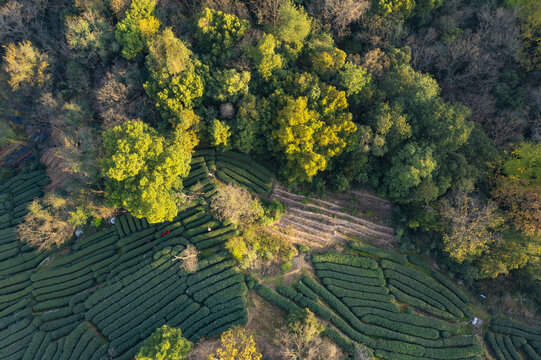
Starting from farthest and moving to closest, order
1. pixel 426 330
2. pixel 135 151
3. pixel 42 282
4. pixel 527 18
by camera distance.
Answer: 1. pixel 527 18
2. pixel 42 282
3. pixel 426 330
4. pixel 135 151

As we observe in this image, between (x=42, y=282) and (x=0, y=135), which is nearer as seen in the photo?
(x=42, y=282)

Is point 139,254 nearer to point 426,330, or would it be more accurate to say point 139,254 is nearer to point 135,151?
point 135,151

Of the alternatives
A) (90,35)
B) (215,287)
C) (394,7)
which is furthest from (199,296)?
(394,7)

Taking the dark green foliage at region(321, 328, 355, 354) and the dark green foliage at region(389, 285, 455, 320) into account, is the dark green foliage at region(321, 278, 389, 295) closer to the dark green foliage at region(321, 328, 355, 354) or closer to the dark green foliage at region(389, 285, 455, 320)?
the dark green foliage at region(389, 285, 455, 320)

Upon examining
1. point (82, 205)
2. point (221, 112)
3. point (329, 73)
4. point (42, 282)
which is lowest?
point (42, 282)

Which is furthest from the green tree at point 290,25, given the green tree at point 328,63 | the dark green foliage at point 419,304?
the dark green foliage at point 419,304

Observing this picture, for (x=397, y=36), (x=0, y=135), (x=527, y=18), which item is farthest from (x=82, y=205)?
(x=527, y=18)

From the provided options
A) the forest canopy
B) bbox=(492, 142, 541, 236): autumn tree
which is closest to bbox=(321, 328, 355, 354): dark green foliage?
the forest canopy
